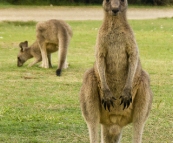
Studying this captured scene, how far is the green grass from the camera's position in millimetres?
5297

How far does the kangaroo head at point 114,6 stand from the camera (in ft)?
14.2

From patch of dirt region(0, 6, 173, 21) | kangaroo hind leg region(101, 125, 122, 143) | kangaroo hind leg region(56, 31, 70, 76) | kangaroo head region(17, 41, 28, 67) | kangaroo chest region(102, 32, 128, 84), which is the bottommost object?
patch of dirt region(0, 6, 173, 21)

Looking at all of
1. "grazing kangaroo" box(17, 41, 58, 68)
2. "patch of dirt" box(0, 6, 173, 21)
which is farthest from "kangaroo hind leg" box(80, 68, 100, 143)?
"patch of dirt" box(0, 6, 173, 21)

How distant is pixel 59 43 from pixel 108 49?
18.0ft

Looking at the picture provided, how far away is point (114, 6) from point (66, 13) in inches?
846

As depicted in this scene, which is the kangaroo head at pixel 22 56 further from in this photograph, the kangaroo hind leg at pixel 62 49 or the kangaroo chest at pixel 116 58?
the kangaroo chest at pixel 116 58

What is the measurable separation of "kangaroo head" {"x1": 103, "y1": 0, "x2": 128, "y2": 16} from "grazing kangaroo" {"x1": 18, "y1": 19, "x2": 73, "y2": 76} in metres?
5.15

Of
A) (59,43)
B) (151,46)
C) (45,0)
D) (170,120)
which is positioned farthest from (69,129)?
(45,0)

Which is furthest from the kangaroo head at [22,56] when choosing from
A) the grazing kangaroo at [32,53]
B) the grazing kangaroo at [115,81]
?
the grazing kangaroo at [115,81]

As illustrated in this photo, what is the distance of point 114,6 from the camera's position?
434 cm

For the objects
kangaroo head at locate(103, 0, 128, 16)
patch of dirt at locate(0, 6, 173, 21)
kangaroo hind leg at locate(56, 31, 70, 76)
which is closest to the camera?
kangaroo head at locate(103, 0, 128, 16)

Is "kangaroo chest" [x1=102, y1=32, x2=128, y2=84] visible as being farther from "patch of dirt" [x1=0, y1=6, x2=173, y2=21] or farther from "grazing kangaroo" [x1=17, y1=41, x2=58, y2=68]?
"patch of dirt" [x1=0, y1=6, x2=173, y2=21]

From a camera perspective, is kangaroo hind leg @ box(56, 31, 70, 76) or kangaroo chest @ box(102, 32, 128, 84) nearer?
kangaroo chest @ box(102, 32, 128, 84)

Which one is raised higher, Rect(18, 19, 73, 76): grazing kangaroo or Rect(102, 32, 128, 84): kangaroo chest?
Rect(102, 32, 128, 84): kangaroo chest
